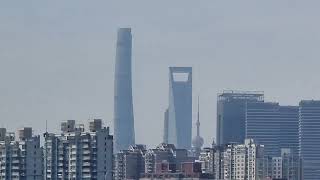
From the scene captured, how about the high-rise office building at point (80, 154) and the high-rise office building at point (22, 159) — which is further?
the high-rise office building at point (80, 154)

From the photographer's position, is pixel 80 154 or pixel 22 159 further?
pixel 80 154

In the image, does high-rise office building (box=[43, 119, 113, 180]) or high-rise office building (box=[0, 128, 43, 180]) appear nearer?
high-rise office building (box=[0, 128, 43, 180])
